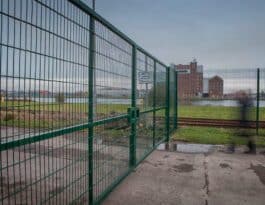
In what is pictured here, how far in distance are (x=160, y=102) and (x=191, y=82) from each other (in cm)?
531

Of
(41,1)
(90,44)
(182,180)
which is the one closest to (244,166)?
(182,180)

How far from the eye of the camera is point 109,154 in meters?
4.34

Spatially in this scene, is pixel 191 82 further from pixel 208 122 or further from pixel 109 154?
pixel 109 154

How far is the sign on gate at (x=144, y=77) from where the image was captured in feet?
19.0

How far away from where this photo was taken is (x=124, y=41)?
470 centimetres

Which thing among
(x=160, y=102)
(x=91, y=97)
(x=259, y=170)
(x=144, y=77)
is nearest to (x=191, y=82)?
(x=160, y=102)

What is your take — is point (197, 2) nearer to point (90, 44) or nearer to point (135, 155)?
point (135, 155)

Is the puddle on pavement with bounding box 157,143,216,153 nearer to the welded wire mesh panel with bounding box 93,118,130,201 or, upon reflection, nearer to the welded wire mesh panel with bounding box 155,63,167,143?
the welded wire mesh panel with bounding box 155,63,167,143

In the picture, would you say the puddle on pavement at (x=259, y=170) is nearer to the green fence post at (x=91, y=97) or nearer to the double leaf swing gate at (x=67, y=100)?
the double leaf swing gate at (x=67, y=100)

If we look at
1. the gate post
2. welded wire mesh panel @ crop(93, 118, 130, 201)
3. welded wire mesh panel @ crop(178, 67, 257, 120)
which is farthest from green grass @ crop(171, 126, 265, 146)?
welded wire mesh panel @ crop(93, 118, 130, 201)

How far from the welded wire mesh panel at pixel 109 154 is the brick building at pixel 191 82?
7.92 meters

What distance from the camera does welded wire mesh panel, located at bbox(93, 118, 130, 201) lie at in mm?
3779

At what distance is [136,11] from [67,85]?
8.02 meters

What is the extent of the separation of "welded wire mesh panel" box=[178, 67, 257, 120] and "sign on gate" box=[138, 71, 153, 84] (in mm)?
5011
